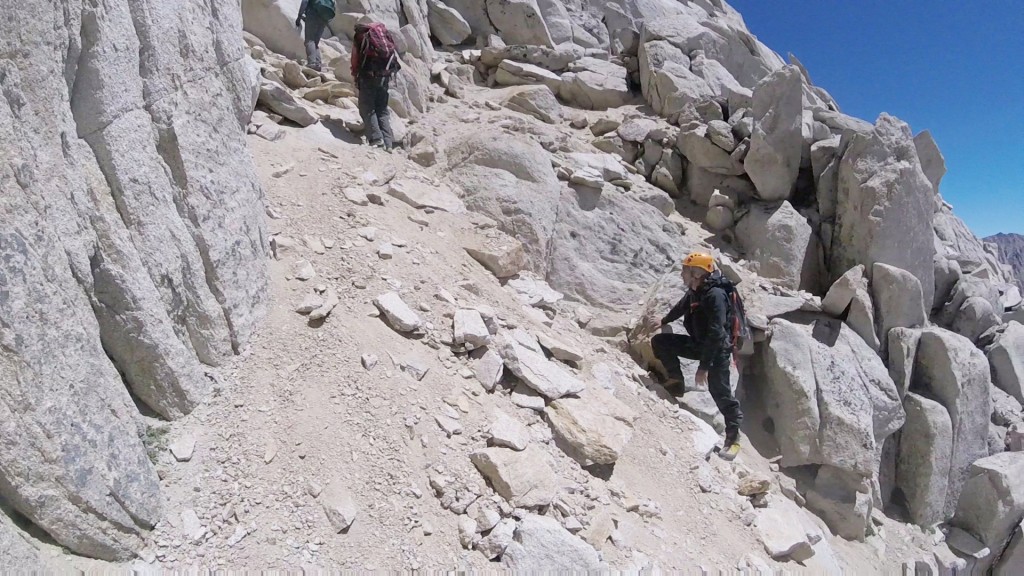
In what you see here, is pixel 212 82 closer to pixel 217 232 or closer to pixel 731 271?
pixel 217 232

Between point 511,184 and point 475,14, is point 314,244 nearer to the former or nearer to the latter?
point 511,184

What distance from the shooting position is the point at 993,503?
1015 centimetres

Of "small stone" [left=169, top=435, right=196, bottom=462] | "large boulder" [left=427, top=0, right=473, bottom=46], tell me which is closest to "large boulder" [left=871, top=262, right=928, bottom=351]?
"small stone" [left=169, top=435, right=196, bottom=462]

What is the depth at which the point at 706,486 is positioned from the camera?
6684mm

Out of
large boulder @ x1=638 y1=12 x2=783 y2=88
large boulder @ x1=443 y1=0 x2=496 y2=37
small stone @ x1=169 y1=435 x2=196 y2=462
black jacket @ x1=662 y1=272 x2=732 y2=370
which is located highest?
large boulder @ x1=638 y1=12 x2=783 y2=88

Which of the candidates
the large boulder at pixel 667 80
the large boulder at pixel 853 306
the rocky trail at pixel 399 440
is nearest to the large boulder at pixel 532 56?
the large boulder at pixel 667 80

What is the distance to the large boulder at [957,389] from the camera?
10.9 m

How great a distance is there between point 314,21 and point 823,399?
12.7 metres

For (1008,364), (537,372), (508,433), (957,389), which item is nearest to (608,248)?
(537,372)

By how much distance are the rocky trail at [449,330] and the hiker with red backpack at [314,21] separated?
0.48m

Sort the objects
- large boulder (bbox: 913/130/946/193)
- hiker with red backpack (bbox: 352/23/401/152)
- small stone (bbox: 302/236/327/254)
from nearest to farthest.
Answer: small stone (bbox: 302/236/327/254) < hiker with red backpack (bbox: 352/23/401/152) < large boulder (bbox: 913/130/946/193)

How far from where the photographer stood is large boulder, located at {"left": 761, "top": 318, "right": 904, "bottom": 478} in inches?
357

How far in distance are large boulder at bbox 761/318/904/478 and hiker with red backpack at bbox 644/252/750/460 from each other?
6.04ft

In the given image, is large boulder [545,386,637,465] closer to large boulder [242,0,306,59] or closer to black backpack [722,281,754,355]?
black backpack [722,281,754,355]
